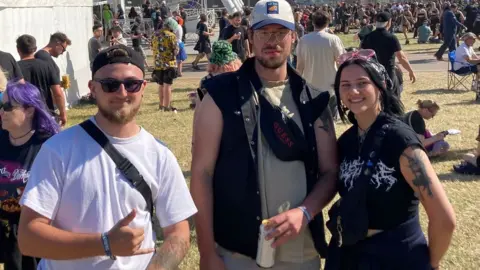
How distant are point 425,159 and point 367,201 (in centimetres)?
32

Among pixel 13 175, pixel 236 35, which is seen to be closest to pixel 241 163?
pixel 13 175

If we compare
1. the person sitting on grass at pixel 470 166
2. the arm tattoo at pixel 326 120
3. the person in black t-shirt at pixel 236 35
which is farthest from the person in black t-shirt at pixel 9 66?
the person in black t-shirt at pixel 236 35

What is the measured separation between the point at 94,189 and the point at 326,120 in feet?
3.92

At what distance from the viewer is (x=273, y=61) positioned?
8.41 ft

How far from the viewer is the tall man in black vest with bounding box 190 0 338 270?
2527mm

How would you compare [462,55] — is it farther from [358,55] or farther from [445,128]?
[358,55]

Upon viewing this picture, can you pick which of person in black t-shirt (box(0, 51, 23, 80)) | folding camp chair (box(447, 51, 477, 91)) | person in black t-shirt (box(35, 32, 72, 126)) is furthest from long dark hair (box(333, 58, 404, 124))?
folding camp chair (box(447, 51, 477, 91))

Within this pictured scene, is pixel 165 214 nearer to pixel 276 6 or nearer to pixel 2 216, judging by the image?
pixel 276 6

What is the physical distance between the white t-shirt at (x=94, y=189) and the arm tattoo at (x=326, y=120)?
0.83 metres

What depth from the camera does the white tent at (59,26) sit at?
945 centimetres

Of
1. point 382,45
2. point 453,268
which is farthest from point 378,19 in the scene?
point 453,268

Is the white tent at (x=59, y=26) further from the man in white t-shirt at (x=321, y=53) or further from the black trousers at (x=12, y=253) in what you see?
the black trousers at (x=12, y=253)

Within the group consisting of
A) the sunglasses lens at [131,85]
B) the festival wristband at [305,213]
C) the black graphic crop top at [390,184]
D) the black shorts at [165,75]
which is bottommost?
the black shorts at [165,75]

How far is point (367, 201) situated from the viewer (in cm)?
251
